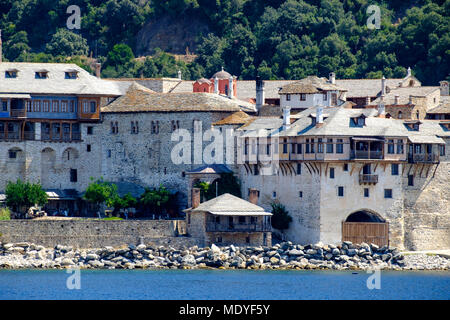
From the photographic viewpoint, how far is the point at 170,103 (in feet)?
348

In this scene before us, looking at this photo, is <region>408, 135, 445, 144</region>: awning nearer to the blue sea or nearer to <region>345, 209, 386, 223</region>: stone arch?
<region>345, 209, 386, 223</region>: stone arch

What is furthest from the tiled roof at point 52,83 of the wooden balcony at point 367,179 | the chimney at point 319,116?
the wooden balcony at point 367,179

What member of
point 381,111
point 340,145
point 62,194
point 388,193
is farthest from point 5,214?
point 381,111

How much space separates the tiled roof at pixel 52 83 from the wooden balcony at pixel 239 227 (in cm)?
1616

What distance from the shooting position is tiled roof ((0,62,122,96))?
106000 mm

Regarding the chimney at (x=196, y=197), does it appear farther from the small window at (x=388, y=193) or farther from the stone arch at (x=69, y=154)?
the stone arch at (x=69, y=154)

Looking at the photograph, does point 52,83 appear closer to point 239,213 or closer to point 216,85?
point 216,85

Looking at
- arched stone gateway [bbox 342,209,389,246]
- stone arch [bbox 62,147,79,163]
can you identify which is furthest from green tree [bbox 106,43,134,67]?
arched stone gateway [bbox 342,209,389,246]

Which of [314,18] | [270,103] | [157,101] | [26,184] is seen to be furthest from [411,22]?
[26,184]

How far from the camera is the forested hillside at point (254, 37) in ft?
444

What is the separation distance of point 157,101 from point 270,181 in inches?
460

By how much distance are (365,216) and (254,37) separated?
46552 mm
